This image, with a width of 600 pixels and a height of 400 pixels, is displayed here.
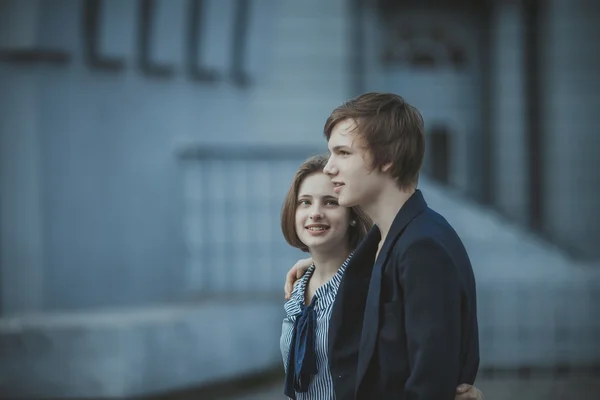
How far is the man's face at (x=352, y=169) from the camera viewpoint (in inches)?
84.2

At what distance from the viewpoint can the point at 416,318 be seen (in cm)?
198

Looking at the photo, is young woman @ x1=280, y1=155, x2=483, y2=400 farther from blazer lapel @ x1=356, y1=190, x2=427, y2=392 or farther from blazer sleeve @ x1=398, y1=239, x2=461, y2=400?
blazer sleeve @ x1=398, y1=239, x2=461, y2=400

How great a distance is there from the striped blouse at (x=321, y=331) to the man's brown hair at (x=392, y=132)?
1.00ft

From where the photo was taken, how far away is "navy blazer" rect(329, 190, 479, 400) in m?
1.96

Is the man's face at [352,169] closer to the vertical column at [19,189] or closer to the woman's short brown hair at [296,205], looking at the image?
the woman's short brown hair at [296,205]

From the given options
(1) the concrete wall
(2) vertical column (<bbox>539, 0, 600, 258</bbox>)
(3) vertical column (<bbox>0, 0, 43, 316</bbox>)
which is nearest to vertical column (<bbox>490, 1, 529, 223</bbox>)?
(2) vertical column (<bbox>539, 0, 600, 258</bbox>)

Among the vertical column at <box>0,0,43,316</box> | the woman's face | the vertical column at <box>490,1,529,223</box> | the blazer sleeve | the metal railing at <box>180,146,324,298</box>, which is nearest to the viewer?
the blazer sleeve

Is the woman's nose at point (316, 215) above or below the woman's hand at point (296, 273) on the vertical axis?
above

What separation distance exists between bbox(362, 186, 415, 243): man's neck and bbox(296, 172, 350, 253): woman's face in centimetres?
32

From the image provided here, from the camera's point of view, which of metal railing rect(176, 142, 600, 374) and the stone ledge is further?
metal railing rect(176, 142, 600, 374)

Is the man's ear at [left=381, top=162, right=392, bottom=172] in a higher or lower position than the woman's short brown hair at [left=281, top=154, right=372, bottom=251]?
higher

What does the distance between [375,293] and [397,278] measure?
59 mm

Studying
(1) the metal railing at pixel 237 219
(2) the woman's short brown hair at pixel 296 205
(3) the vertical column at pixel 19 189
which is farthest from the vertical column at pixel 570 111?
(2) the woman's short brown hair at pixel 296 205

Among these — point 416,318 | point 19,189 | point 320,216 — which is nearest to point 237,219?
point 19,189
